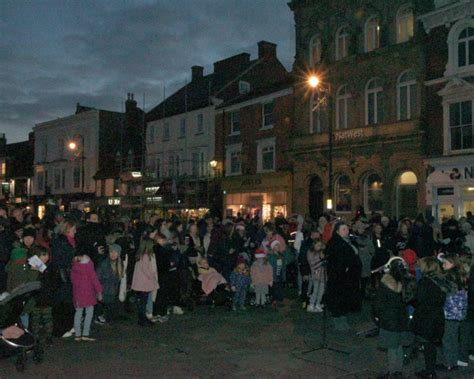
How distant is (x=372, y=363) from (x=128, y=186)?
3617 cm

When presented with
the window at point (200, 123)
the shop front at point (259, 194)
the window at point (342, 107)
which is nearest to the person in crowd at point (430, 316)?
the window at point (342, 107)

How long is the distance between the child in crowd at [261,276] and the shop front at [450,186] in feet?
40.4

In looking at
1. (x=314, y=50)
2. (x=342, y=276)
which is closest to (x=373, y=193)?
(x=314, y=50)

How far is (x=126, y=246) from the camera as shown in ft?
39.2

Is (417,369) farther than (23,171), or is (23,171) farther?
(23,171)

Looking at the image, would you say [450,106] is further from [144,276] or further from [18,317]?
→ [18,317]

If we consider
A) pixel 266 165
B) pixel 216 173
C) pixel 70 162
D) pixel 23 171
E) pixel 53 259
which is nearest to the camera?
pixel 53 259

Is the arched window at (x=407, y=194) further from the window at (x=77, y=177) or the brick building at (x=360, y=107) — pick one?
the window at (x=77, y=177)

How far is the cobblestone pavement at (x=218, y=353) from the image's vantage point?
24.5 feet

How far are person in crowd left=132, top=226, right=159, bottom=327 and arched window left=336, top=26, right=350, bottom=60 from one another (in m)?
20.1

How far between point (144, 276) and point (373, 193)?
1780cm

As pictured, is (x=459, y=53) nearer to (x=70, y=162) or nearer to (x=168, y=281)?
(x=168, y=281)

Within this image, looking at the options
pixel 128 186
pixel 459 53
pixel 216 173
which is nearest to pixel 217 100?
pixel 216 173

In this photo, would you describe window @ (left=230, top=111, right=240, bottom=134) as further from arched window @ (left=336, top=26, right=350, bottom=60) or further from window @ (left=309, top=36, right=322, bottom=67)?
arched window @ (left=336, top=26, right=350, bottom=60)
